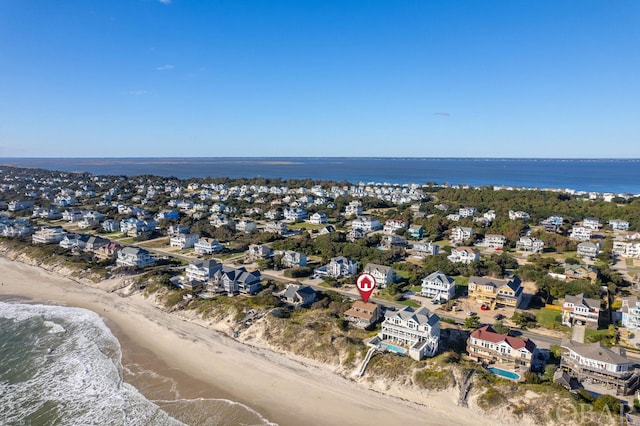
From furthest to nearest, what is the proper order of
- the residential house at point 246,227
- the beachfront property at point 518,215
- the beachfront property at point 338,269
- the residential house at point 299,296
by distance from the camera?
the beachfront property at point 518,215, the residential house at point 246,227, the beachfront property at point 338,269, the residential house at point 299,296

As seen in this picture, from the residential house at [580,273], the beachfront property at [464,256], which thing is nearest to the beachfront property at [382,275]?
the beachfront property at [464,256]

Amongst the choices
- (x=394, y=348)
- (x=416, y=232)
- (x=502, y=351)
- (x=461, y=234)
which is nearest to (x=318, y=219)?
(x=416, y=232)

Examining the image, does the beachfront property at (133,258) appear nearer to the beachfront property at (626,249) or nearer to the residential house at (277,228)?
the residential house at (277,228)

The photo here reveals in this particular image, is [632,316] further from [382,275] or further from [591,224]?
[591,224]

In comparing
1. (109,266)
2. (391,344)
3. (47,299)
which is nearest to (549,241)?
(391,344)

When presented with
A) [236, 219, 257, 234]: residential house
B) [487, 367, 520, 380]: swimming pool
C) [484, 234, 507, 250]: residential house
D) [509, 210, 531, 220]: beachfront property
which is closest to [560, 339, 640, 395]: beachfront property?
[487, 367, 520, 380]: swimming pool

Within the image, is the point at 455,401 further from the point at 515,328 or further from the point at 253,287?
the point at 253,287

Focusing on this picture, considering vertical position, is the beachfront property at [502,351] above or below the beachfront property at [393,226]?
below

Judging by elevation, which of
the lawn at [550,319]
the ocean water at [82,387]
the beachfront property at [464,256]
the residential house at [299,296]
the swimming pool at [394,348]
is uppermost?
the beachfront property at [464,256]
